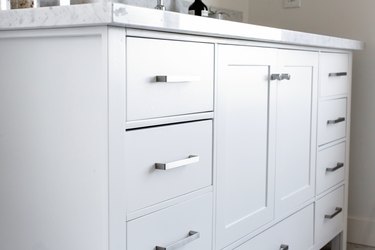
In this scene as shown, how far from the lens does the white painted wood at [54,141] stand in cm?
107

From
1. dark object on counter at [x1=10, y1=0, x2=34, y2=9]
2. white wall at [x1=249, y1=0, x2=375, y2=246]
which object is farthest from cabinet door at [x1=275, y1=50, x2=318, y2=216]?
Answer: dark object on counter at [x1=10, y1=0, x2=34, y2=9]

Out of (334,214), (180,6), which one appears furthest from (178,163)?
(334,214)

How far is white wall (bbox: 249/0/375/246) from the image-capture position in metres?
2.63

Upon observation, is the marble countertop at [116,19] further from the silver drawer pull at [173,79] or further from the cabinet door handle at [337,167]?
the cabinet door handle at [337,167]

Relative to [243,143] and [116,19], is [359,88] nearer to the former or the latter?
[243,143]

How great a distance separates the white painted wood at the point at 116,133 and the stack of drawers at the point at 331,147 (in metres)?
1.21

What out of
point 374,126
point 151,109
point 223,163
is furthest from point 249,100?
point 374,126

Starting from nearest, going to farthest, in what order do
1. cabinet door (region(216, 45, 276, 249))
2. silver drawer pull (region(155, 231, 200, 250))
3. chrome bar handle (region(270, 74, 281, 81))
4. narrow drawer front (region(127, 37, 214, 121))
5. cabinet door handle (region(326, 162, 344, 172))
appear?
narrow drawer front (region(127, 37, 214, 121)) → silver drawer pull (region(155, 231, 200, 250)) → cabinet door (region(216, 45, 276, 249)) → chrome bar handle (region(270, 74, 281, 81)) → cabinet door handle (region(326, 162, 344, 172))

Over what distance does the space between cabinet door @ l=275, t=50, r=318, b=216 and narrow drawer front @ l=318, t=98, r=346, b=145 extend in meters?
0.08

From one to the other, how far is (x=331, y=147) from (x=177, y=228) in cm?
115

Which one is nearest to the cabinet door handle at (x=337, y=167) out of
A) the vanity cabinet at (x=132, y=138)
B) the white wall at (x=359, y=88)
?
the white wall at (x=359, y=88)

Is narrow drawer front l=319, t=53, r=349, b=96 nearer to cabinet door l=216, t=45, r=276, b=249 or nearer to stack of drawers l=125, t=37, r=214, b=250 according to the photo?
cabinet door l=216, t=45, r=276, b=249

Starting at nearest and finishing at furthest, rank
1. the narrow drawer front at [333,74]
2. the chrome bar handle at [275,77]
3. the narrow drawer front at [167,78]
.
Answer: the narrow drawer front at [167,78] < the chrome bar handle at [275,77] < the narrow drawer front at [333,74]

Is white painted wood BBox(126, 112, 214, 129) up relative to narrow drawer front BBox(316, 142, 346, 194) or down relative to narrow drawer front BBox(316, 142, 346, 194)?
up
